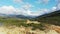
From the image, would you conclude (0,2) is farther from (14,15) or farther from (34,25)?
(34,25)

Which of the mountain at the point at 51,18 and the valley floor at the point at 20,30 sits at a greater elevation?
the mountain at the point at 51,18

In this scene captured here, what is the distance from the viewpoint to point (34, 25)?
7.79 feet

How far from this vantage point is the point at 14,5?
2.40 meters

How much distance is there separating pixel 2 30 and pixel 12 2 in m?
0.55

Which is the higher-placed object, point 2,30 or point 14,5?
point 14,5

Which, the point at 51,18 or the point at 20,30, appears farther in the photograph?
the point at 51,18

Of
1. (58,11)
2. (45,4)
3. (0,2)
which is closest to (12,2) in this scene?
(0,2)

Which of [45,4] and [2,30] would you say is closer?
[2,30]

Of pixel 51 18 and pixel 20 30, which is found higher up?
pixel 51 18

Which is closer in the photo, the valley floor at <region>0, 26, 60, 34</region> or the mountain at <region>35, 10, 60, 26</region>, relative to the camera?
the valley floor at <region>0, 26, 60, 34</region>

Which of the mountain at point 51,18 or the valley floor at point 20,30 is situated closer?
the valley floor at point 20,30

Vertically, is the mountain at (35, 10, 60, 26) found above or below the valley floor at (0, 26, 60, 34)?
above

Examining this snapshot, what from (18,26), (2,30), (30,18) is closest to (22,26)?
(18,26)

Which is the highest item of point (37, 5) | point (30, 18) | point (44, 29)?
point (37, 5)
